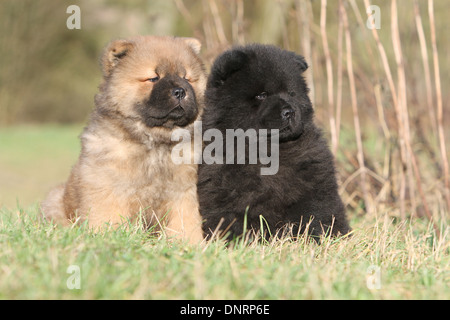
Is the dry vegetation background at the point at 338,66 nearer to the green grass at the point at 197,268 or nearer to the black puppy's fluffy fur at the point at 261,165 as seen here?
the black puppy's fluffy fur at the point at 261,165

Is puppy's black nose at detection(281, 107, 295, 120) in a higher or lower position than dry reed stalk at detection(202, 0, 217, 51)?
lower

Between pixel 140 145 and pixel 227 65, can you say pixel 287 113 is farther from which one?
pixel 140 145

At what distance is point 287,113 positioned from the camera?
299cm

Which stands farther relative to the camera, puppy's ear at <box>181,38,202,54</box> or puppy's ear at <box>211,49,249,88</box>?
puppy's ear at <box>181,38,202,54</box>

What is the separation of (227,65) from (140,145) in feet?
2.27

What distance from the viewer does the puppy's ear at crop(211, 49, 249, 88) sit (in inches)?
123

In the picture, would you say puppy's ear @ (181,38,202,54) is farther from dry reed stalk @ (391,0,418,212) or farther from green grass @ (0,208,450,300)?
dry reed stalk @ (391,0,418,212)

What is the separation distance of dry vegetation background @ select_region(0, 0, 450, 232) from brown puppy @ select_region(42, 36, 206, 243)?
5.25 feet

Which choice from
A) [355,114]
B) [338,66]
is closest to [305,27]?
[338,66]

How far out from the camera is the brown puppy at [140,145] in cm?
312

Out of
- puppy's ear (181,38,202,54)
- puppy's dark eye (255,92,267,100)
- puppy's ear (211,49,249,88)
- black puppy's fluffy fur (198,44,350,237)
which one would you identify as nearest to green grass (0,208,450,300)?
black puppy's fluffy fur (198,44,350,237)

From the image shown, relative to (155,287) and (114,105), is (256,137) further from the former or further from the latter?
(155,287)

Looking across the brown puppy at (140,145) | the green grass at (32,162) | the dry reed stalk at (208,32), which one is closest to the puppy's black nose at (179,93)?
the brown puppy at (140,145)

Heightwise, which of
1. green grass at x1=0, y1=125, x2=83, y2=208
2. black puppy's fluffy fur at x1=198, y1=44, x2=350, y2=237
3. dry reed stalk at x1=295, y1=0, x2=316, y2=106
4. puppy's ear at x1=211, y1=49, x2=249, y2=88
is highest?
dry reed stalk at x1=295, y1=0, x2=316, y2=106
